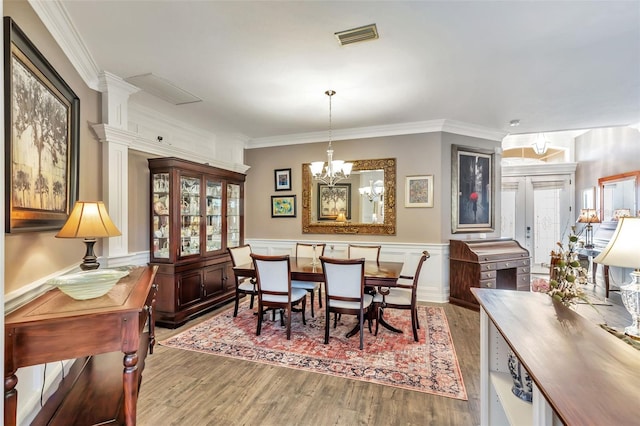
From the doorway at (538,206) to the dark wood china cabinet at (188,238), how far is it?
21.5 ft

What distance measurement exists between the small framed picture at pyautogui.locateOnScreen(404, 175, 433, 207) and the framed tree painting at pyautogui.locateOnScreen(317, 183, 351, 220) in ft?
3.20

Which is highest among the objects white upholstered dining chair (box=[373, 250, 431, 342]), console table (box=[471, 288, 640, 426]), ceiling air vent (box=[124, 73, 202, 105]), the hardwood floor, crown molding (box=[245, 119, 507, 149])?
ceiling air vent (box=[124, 73, 202, 105])

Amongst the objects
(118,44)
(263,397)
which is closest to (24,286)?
(263,397)

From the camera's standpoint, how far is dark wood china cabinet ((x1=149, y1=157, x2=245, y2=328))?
12.0 feet

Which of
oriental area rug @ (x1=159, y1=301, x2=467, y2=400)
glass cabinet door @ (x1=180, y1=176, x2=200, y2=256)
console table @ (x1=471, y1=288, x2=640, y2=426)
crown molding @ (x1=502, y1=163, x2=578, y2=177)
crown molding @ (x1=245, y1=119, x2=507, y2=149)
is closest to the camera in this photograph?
console table @ (x1=471, y1=288, x2=640, y2=426)

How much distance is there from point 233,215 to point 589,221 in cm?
640

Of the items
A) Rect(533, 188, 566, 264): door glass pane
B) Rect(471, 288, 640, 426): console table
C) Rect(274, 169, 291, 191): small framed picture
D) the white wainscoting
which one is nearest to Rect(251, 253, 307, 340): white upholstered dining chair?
the white wainscoting

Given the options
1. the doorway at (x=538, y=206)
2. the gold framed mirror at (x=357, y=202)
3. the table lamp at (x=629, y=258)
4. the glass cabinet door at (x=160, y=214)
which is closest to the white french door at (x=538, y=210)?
the doorway at (x=538, y=206)

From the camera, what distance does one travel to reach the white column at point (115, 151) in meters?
3.06

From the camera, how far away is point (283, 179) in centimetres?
548

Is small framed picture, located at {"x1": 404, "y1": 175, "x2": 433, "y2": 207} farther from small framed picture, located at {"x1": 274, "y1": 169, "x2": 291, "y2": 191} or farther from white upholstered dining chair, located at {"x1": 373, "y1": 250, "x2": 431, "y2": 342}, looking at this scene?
small framed picture, located at {"x1": 274, "y1": 169, "x2": 291, "y2": 191}

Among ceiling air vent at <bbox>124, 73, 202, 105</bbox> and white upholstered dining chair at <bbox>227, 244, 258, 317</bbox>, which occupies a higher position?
ceiling air vent at <bbox>124, 73, 202, 105</bbox>

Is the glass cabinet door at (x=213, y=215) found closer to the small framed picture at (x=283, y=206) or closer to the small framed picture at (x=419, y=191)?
the small framed picture at (x=283, y=206)

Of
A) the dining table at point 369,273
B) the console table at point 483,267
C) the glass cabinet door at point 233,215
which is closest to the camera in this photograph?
the dining table at point 369,273
